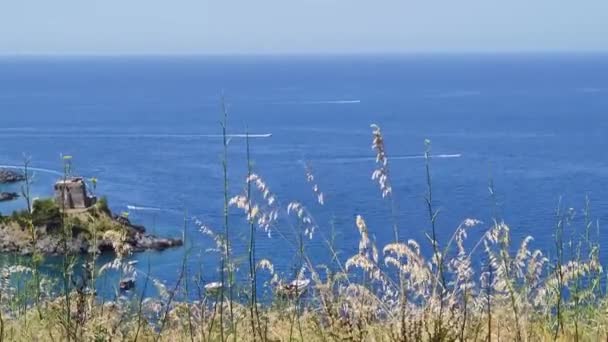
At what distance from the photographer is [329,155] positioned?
6119cm

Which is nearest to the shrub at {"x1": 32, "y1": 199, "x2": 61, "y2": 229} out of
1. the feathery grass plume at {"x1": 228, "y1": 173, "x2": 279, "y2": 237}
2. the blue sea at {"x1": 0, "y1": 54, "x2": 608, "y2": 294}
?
the feathery grass plume at {"x1": 228, "y1": 173, "x2": 279, "y2": 237}

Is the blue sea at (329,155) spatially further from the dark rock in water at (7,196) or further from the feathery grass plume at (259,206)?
the feathery grass plume at (259,206)

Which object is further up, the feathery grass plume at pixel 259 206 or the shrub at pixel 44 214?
the feathery grass plume at pixel 259 206

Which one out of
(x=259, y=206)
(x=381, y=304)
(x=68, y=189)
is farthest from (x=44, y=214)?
(x=381, y=304)

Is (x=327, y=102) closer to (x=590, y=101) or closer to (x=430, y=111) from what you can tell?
(x=430, y=111)

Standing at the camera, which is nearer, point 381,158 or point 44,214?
point 381,158

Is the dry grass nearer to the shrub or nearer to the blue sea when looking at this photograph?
the shrub

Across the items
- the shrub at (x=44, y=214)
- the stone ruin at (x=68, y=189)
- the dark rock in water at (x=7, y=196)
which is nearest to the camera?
the stone ruin at (x=68, y=189)

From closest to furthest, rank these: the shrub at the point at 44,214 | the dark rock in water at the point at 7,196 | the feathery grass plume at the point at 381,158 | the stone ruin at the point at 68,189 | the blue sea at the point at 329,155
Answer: the feathery grass plume at the point at 381,158, the stone ruin at the point at 68,189, the shrub at the point at 44,214, the blue sea at the point at 329,155, the dark rock in water at the point at 7,196

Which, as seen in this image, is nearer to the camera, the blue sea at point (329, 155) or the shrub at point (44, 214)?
the shrub at point (44, 214)

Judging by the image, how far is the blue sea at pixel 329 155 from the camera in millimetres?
34406

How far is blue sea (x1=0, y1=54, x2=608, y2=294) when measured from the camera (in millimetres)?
34406

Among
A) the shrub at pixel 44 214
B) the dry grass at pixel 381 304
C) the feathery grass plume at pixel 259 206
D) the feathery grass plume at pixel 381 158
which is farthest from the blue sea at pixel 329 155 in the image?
the feathery grass plume at pixel 381 158

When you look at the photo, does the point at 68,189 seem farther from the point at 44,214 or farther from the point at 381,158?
the point at 44,214
